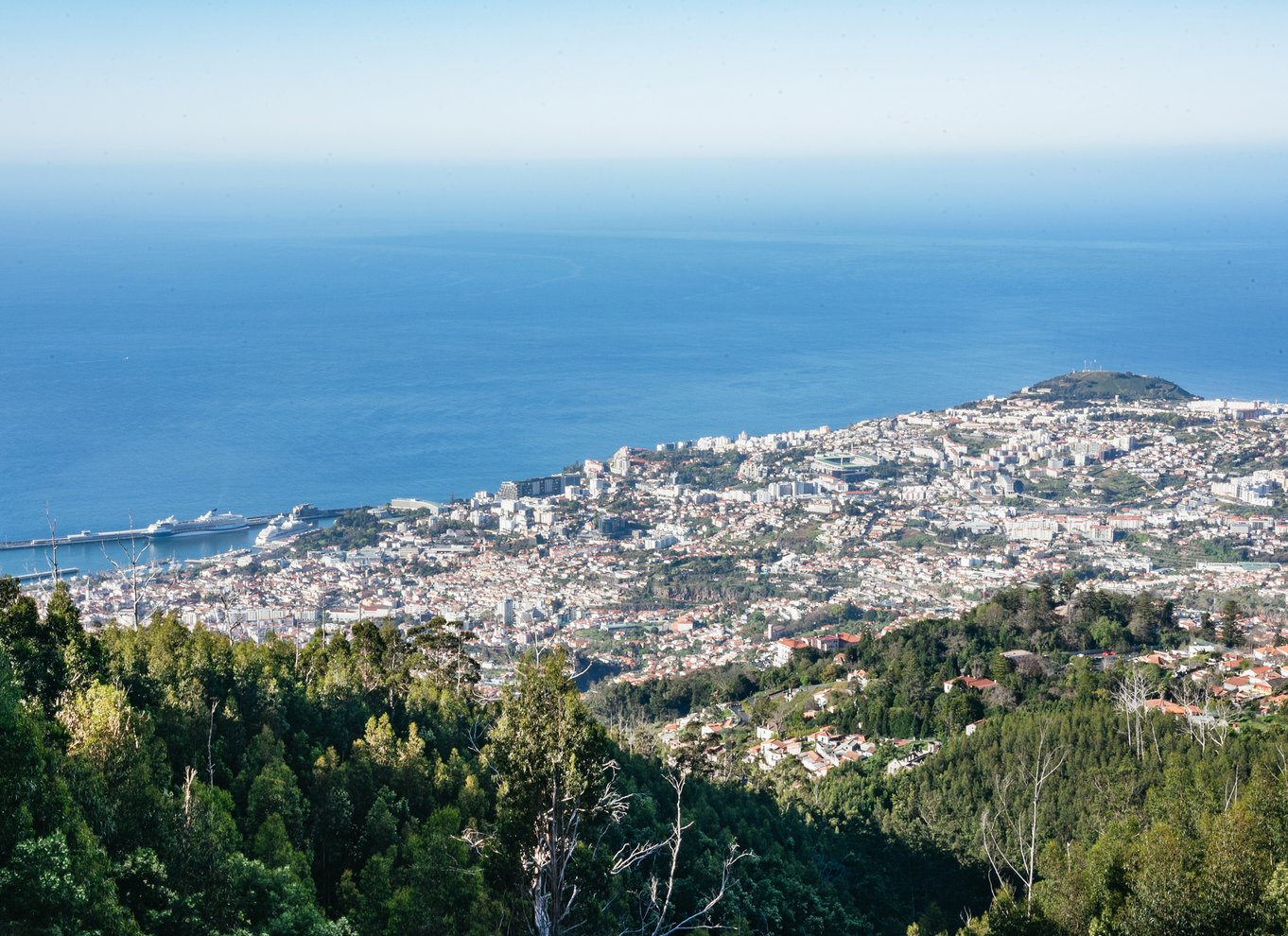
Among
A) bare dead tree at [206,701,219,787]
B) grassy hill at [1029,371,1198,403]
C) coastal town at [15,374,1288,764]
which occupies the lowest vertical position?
coastal town at [15,374,1288,764]

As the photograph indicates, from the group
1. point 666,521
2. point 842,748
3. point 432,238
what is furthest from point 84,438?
point 432,238

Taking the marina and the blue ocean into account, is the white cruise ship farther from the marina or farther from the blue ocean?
the blue ocean

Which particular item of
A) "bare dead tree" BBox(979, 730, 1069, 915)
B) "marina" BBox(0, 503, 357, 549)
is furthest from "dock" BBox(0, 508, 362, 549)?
"bare dead tree" BBox(979, 730, 1069, 915)

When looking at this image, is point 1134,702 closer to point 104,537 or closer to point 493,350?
point 104,537

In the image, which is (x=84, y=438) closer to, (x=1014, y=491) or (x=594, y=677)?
(x=594, y=677)

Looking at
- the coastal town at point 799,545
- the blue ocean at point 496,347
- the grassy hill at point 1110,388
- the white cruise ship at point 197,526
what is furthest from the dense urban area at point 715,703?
the blue ocean at point 496,347

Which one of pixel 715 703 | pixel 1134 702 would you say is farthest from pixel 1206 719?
pixel 715 703
